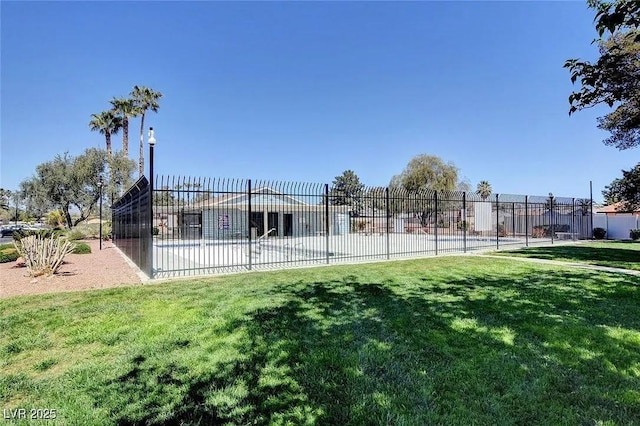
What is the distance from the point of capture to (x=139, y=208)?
10172mm

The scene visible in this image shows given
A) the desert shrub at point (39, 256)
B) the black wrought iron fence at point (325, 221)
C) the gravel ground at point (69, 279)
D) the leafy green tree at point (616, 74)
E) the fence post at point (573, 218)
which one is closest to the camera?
the leafy green tree at point (616, 74)

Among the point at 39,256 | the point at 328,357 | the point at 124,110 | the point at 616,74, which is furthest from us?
the point at 124,110

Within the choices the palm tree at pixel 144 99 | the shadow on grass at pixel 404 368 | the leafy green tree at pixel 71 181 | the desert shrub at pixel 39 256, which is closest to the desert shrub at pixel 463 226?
the shadow on grass at pixel 404 368

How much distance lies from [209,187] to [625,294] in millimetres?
9508

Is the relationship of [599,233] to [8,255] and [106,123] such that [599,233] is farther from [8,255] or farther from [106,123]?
[106,123]

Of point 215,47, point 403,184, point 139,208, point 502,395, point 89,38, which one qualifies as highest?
point 215,47

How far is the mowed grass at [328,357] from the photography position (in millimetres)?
2660

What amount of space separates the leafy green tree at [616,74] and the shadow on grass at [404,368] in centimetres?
284

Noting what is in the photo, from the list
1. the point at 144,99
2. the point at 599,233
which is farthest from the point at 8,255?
the point at 599,233

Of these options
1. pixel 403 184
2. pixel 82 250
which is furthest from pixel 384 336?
pixel 403 184

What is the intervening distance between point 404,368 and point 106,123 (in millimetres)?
39151

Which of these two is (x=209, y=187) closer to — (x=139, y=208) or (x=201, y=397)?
(x=139, y=208)

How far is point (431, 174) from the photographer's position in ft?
133

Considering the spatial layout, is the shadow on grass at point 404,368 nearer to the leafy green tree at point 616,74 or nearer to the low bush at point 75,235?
the leafy green tree at point 616,74
